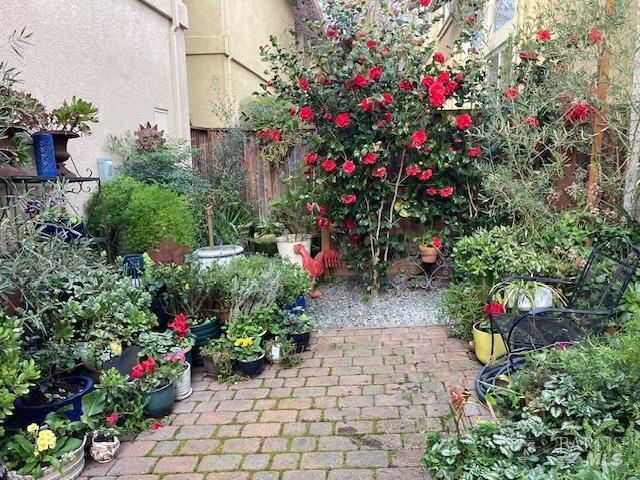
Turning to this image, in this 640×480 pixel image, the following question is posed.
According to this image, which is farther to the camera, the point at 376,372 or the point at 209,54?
the point at 209,54

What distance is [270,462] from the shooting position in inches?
109

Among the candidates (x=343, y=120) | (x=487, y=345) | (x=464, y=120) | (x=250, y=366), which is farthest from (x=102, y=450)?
(x=464, y=120)

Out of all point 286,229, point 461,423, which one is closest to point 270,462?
point 461,423

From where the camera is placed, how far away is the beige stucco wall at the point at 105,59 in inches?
162

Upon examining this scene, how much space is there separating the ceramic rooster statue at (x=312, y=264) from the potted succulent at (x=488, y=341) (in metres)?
1.97

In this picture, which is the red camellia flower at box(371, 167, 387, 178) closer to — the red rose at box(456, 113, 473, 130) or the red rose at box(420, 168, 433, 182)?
the red rose at box(420, 168, 433, 182)

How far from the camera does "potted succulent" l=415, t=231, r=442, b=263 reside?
545 centimetres

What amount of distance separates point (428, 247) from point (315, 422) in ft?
9.23

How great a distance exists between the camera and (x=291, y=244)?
5.62 metres

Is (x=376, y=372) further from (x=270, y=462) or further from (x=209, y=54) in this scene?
(x=209, y=54)

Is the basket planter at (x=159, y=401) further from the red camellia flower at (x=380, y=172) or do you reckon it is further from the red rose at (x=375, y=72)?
the red rose at (x=375, y=72)

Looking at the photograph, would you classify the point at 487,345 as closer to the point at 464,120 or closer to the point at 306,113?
the point at 464,120

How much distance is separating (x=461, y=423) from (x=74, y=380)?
243 cm

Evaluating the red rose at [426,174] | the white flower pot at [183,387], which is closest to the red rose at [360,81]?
the red rose at [426,174]
